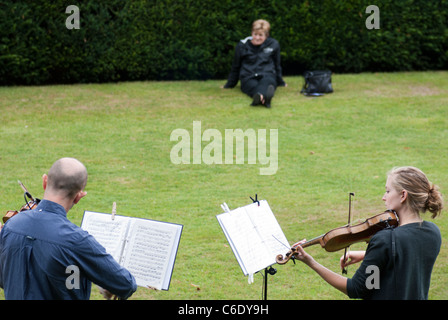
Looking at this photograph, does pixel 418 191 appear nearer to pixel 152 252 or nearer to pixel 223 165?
pixel 152 252

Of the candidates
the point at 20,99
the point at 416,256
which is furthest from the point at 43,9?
the point at 416,256

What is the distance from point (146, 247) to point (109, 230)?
1.10 feet

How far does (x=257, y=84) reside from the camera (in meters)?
13.2

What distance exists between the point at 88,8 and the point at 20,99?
2683 mm

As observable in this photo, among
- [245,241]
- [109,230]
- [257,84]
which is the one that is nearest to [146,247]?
[109,230]

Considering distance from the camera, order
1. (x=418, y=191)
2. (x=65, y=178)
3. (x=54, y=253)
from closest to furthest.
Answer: (x=54, y=253) → (x=65, y=178) → (x=418, y=191)

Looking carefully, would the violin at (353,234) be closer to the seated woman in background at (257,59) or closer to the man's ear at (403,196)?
the man's ear at (403,196)

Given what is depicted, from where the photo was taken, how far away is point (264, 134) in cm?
1091

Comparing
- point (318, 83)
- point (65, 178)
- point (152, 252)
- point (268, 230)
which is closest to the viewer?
point (65, 178)

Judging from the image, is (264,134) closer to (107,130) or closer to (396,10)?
(107,130)

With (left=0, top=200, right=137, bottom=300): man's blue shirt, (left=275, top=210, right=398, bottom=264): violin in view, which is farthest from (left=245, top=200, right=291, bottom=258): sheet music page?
(left=0, top=200, right=137, bottom=300): man's blue shirt

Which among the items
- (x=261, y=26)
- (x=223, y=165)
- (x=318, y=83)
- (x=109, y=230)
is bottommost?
(x=223, y=165)

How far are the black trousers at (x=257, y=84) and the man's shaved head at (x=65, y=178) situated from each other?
373 inches

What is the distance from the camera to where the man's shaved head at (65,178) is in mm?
3583
